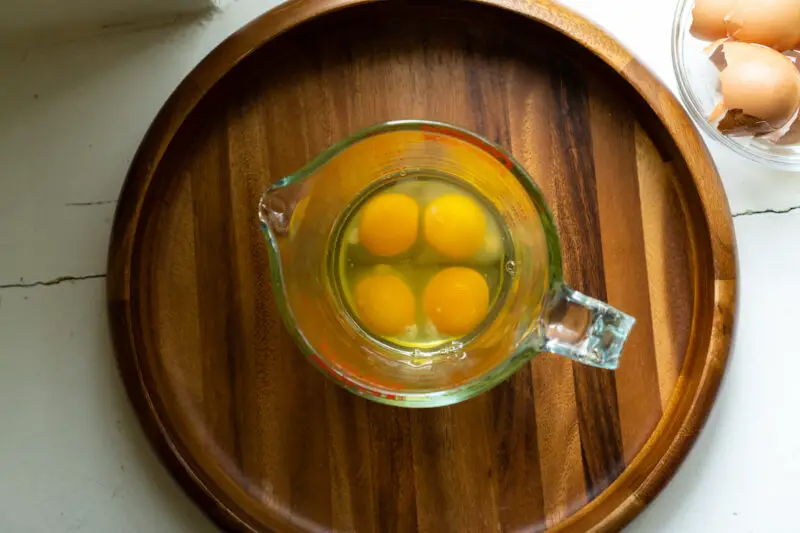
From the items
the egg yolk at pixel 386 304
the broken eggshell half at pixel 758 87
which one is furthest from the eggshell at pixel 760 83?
the egg yolk at pixel 386 304

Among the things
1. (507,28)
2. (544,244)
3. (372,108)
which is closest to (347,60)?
(372,108)

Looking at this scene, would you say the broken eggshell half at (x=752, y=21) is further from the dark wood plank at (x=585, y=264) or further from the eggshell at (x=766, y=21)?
the dark wood plank at (x=585, y=264)

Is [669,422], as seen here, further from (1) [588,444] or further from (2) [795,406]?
(2) [795,406]

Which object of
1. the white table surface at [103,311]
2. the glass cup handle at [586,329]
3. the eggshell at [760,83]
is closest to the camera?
the glass cup handle at [586,329]

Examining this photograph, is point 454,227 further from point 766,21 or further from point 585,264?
point 766,21

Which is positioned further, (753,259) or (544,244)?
(753,259)

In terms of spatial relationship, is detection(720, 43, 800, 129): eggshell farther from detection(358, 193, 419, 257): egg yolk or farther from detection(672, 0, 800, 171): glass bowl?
detection(358, 193, 419, 257): egg yolk
